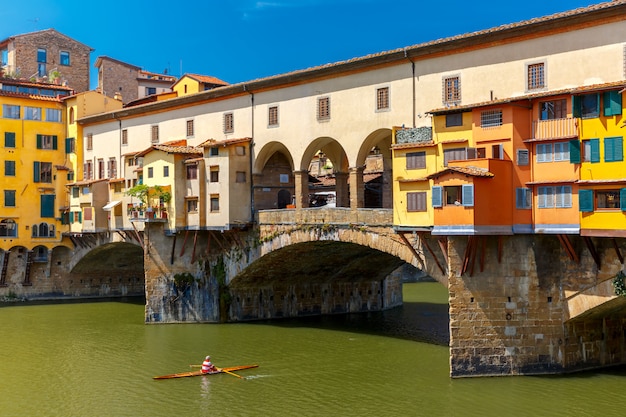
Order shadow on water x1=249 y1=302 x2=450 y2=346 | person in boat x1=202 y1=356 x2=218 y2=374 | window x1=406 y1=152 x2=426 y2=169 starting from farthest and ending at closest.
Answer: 1. shadow on water x1=249 y1=302 x2=450 y2=346
2. person in boat x1=202 y1=356 x2=218 y2=374
3. window x1=406 y1=152 x2=426 y2=169

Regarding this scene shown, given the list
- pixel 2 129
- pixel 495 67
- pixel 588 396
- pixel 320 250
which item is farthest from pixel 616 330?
pixel 2 129

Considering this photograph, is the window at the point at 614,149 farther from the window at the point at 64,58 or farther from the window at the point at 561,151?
the window at the point at 64,58

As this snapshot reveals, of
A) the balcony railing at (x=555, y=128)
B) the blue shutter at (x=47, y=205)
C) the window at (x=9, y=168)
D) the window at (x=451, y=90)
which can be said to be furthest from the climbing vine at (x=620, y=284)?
the window at (x=9, y=168)

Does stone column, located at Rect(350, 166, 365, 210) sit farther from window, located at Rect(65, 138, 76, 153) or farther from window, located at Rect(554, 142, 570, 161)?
window, located at Rect(65, 138, 76, 153)

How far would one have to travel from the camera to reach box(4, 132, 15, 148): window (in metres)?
59.4

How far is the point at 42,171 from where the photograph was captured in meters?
61.0

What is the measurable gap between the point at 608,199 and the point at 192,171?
25813 millimetres

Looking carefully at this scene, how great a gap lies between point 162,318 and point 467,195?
81.1ft

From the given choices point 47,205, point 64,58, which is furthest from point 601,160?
point 64,58

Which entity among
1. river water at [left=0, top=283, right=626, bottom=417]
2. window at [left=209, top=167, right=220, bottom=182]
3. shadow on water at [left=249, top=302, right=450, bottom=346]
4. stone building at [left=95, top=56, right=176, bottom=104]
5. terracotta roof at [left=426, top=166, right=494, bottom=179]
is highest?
stone building at [left=95, top=56, right=176, bottom=104]

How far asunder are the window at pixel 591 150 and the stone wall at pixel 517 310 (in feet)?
11.1

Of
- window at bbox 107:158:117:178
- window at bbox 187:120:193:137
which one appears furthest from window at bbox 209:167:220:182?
window at bbox 107:158:117:178

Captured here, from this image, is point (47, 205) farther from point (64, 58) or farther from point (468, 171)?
point (468, 171)

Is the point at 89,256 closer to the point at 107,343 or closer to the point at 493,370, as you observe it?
the point at 107,343
